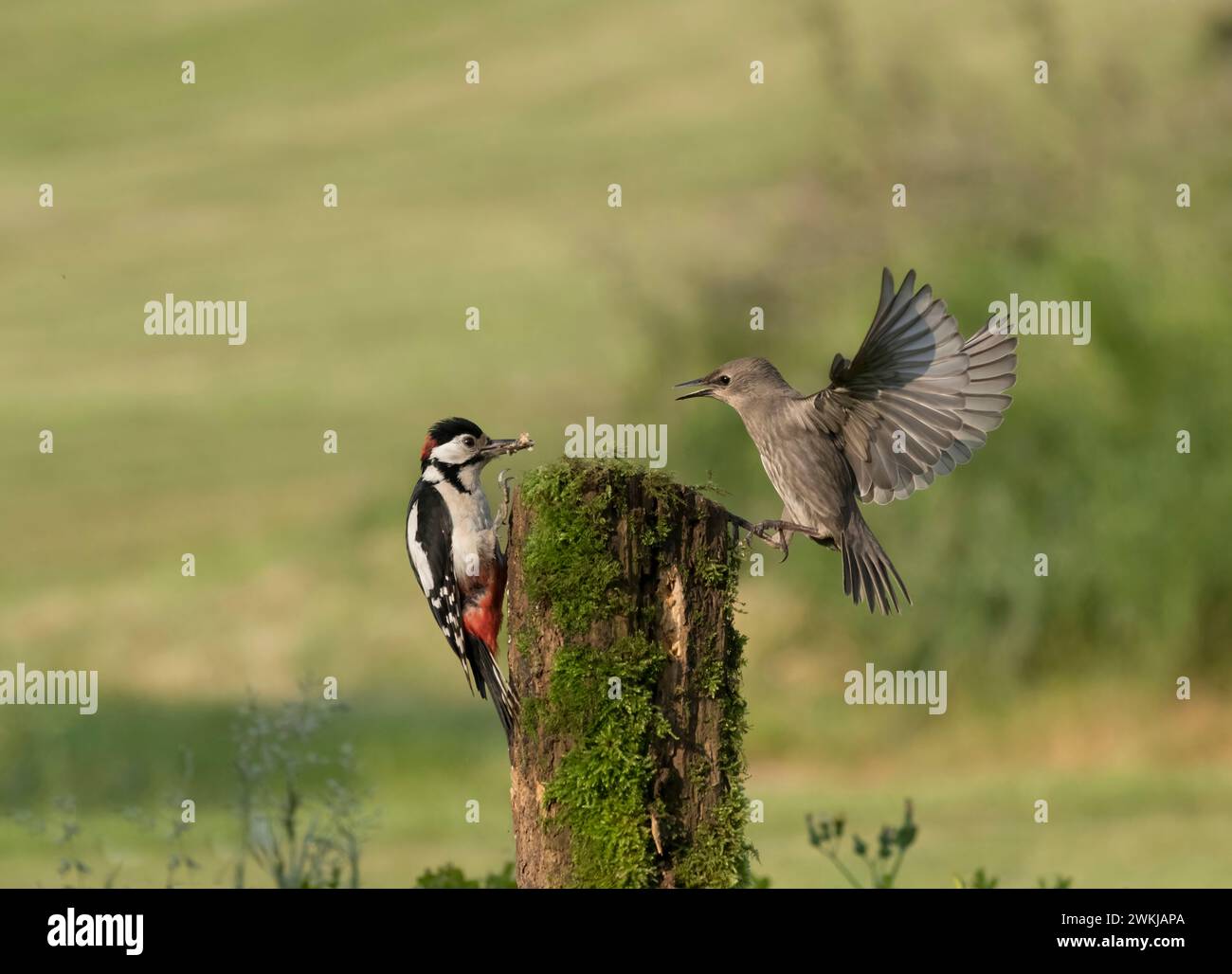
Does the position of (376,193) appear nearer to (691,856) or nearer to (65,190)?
(65,190)

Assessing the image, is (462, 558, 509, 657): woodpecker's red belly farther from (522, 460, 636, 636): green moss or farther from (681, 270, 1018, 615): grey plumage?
(522, 460, 636, 636): green moss

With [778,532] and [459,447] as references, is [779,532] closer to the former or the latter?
[778,532]

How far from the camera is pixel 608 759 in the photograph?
20.2 feet

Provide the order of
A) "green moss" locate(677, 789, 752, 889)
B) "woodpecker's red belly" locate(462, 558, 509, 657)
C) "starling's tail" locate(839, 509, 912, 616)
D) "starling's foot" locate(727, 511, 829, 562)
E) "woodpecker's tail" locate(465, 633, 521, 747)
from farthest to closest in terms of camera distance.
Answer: "woodpecker's red belly" locate(462, 558, 509, 657) → "starling's tail" locate(839, 509, 912, 616) → "starling's foot" locate(727, 511, 829, 562) → "woodpecker's tail" locate(465, 633, 521, 747) → "green moss" locate(677, 789, 752, 889)

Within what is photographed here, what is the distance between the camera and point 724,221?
78.0 ft

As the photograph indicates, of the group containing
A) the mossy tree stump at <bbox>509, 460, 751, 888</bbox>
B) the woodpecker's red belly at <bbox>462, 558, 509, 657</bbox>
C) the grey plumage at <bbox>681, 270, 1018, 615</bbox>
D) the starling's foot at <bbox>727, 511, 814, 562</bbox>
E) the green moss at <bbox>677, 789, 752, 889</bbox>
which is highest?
the grey plumage at <bbox>681, 270, 1018, 615</bbox>

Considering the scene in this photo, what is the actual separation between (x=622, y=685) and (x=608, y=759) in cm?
25

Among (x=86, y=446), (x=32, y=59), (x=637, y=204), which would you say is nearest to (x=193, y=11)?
(x=32, y=59)

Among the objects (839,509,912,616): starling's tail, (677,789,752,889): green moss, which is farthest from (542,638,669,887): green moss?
(839,509,912,616): starling's tail

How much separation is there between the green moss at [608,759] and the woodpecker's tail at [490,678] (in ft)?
2.04

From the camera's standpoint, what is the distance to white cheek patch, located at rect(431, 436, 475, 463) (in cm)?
805

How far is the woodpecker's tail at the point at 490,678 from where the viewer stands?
715 cm

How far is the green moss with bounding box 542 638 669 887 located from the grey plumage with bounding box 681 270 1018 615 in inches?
55.0
